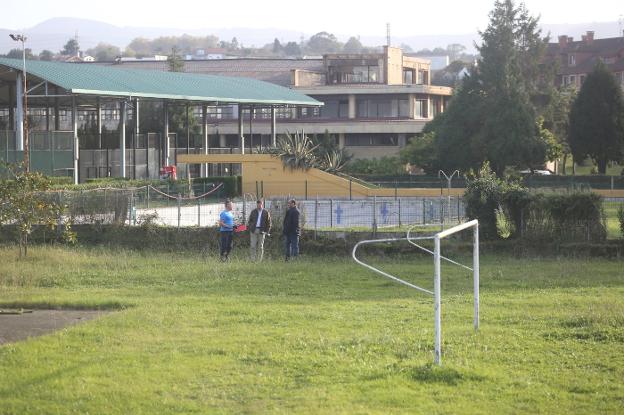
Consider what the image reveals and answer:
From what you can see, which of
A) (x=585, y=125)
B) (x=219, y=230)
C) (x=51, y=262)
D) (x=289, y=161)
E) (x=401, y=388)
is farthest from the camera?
(x=585, y=125)

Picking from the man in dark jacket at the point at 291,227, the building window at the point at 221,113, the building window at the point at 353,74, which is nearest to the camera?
the man in dark jacket at the point at 291,227

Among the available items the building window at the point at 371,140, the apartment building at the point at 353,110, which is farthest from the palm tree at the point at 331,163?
the building window at the point at 371,140

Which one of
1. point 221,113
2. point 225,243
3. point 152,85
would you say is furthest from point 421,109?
point 225,243

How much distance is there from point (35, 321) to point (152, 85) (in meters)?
44.1

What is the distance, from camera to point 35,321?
17.6m

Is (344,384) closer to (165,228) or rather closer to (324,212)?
(165,228)

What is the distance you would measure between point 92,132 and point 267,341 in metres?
50.2

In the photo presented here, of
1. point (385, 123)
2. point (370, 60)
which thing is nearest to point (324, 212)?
point (385, 123)

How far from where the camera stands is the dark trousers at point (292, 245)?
2714 centimetres

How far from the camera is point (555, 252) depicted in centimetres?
2750

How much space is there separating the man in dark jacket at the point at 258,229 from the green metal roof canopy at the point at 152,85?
82.8 ft

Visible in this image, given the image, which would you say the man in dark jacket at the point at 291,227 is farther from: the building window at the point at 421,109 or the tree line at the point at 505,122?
the building window at the point at 421,109

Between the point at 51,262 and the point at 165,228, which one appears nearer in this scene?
the point at 51,262

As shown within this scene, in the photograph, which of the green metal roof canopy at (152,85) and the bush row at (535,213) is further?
the green metal roof canopy at (152,85)
